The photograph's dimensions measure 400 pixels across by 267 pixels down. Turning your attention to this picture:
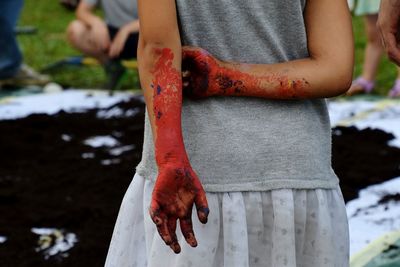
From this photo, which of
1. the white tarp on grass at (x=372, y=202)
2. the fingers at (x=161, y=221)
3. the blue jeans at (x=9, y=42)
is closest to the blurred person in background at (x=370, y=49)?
the white tarp on grass at (x=372, y=202)

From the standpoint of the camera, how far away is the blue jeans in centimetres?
641

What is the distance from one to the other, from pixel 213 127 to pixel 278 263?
11.4 inches

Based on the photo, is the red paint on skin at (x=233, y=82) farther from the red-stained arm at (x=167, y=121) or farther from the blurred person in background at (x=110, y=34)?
the blurred person in background at (x=110, y=34)

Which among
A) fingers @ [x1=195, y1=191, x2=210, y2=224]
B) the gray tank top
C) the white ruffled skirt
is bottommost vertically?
the white ruffled skirt

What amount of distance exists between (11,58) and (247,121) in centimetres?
524

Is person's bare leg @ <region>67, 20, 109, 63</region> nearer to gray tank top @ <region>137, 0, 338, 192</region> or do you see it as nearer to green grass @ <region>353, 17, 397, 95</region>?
green grass @ <region>353, 17, 397, 95</region>

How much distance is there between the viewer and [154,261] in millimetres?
1600

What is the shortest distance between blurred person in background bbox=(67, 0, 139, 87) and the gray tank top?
14.5 ft

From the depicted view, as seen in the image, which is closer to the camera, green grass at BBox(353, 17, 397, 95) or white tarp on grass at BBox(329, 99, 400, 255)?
white tarp on grass at BBox(329, 99, 400, 255)

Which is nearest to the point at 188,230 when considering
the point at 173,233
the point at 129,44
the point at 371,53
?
the point at 173,233

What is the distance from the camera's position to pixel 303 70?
63.2 inches

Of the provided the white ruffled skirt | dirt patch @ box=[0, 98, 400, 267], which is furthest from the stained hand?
dirt patch @ box=[0, 98, 400, 267]

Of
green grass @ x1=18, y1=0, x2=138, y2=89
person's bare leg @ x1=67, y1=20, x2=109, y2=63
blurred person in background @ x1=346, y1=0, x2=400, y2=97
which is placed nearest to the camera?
blurred person in background @ x1=346, y1=0, x2=400, y2=97

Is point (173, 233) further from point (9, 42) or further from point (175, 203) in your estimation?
point (9, 42)
